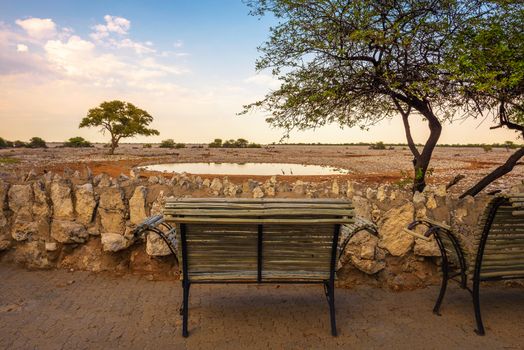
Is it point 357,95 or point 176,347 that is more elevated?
point 357,95

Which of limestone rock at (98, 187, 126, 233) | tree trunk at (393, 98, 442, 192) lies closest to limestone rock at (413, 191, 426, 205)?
tree trunk at (393, 98, 442, 192)

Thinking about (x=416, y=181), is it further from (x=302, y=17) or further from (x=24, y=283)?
(x=24, y=283)

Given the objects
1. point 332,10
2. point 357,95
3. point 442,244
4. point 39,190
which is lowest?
point 442,244

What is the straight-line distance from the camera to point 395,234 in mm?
4910

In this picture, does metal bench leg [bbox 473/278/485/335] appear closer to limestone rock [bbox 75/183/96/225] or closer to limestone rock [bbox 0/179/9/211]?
limestone rock [bbox 75/183/96/225]

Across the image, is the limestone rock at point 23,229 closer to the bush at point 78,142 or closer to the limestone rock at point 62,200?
the limestone rock at point 62,200

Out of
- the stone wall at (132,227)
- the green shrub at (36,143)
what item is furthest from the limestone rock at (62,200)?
the green shrub at (36,143)

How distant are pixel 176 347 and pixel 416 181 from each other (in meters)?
6.69

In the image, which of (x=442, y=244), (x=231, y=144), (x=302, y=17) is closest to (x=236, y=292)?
(x=442, y=244)

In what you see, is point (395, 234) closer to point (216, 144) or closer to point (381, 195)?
point (381, 195)

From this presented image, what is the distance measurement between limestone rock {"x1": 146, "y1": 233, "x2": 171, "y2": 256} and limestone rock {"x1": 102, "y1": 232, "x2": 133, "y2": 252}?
28 centimetres

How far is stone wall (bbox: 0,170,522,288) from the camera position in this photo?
193 inches

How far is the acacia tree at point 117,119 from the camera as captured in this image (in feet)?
157

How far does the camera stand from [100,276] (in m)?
4.86
